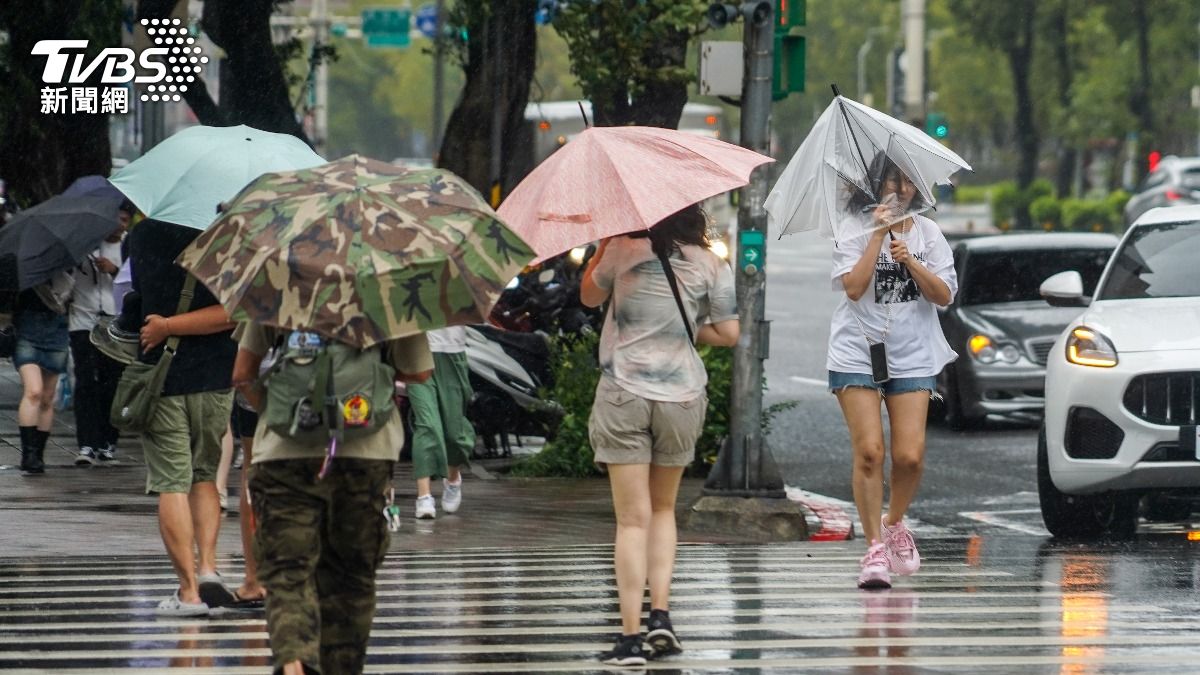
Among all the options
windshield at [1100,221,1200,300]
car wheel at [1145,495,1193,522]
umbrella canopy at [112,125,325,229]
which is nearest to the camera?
umbrella canopy at [112,125,325,229]

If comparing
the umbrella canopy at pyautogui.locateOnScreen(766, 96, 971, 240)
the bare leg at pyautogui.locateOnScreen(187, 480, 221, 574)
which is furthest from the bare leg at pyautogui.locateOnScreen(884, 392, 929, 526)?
the bare leg at pyautogui.locateOnScreen(187, 480, 221, 574)

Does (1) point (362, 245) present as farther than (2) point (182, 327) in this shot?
No

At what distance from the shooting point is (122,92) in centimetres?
2006

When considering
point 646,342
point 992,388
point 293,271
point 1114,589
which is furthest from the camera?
point 992,388

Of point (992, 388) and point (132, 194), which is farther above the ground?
point (132, 194)

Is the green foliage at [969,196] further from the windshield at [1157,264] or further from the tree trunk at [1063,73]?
the windshield at [1157,264]

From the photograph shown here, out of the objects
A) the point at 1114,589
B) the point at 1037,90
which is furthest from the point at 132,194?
the point at 1037,90

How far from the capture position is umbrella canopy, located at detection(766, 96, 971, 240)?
30.0 ft

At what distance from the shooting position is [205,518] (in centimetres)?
859

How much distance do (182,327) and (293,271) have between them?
7.63 ft

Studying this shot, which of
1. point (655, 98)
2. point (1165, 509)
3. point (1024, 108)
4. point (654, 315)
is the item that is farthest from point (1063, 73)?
point (654, 315)

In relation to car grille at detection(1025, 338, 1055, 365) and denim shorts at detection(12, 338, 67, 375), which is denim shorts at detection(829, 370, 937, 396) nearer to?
denim shorts at detection(12, 338, 67, 375)

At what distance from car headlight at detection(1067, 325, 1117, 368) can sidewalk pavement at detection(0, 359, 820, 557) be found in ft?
6.11

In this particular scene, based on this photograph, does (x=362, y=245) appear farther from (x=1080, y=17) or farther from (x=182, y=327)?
(x=1080, y=17)
